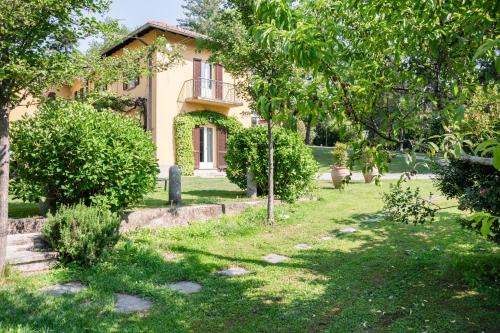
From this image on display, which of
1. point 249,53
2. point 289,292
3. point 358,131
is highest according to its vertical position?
point 249,53

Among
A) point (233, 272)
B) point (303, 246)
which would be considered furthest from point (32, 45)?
point (303, 246)

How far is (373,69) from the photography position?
2990mm

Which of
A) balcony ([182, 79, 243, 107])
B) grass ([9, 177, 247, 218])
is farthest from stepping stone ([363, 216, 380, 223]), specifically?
balcony ([182, 79, 243, 107])

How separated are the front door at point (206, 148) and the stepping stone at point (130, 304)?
1669 cm

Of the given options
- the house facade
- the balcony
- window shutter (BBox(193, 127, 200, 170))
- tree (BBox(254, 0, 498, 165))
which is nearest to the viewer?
tree (BBox(254, 0, 498, 165))

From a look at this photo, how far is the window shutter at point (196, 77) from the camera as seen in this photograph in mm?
20078

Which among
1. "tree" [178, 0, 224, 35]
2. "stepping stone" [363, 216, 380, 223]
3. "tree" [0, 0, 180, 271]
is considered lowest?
"stepping stone" [363, 216, 380, 223]

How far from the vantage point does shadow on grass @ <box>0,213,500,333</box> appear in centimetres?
380

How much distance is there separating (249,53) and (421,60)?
5.27 meters

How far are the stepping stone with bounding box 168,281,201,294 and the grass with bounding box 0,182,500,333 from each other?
11cm

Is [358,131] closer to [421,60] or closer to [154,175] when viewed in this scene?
[421,60]

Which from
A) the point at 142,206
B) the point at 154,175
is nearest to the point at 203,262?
the point at 154,175

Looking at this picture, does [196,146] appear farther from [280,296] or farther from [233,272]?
[280,296]

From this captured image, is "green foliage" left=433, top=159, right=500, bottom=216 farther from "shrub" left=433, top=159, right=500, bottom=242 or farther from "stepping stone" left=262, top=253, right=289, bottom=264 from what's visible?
"stepping stone" left=262, top=253, right=289, bottom=264
